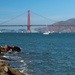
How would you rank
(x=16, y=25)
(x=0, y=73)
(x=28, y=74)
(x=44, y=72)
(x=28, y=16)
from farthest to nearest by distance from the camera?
(x=28, y=16) → (x=16, y=25) → (x=44, y=72) → (x=28, y=74) → (x=0, y=73)

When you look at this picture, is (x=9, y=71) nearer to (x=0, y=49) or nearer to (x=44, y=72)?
(x=44, y=72)

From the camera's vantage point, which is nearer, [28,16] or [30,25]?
[30,25]

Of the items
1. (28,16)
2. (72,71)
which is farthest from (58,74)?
(28,16)

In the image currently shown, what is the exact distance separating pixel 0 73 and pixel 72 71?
7.14 m

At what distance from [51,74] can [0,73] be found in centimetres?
546

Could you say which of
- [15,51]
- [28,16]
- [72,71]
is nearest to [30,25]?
[28,16]

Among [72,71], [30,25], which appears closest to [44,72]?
[72,71]

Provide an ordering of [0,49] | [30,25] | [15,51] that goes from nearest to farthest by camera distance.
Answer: [0,49] < [15,51] < [30,25]

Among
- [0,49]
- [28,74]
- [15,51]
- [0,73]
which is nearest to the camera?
[0,73]

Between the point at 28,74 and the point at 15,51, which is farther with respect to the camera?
the point at 15,51

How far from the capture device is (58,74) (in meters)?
17.2

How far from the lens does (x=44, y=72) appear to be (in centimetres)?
1783

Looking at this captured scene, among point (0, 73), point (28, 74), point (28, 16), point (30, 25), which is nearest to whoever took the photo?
point (0, 73)

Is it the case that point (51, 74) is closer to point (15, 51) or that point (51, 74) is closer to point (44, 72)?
point (44, 72)
